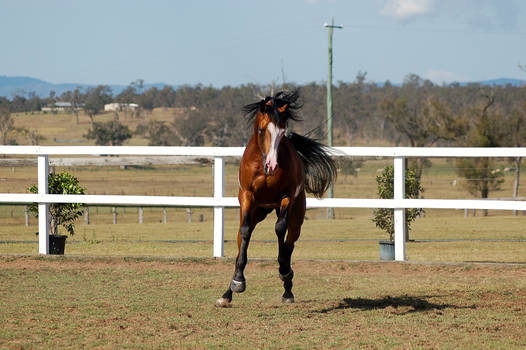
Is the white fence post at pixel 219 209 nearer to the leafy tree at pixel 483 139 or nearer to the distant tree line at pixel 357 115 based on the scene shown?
the distant tree line at pixel 357 115

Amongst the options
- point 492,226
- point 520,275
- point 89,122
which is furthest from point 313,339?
point 89,122

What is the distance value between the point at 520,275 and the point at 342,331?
14.8 ft

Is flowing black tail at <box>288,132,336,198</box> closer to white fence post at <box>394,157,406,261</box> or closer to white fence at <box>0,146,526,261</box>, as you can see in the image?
white fence at <box>0,146,526,261</box>

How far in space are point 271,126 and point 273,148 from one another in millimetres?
246

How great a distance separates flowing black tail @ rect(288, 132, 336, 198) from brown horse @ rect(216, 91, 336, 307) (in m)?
0.80

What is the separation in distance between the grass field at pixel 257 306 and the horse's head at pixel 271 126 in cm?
153

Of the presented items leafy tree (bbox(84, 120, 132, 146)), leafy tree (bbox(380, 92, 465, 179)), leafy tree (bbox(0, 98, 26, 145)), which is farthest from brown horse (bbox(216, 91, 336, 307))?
leafy tree (bbox(0, 98, 26, 145))

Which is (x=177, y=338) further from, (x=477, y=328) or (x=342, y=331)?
(x=477, y=328)

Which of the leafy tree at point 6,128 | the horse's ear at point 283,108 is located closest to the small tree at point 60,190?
the horse's ear at point 283,108

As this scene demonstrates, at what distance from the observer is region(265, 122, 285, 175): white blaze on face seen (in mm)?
6784

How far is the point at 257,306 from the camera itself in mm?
7668

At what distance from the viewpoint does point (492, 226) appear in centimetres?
1934

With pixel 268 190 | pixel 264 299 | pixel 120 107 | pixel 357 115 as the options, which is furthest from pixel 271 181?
pixel 120 107

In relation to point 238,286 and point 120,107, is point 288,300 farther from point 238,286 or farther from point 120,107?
point 120,107
